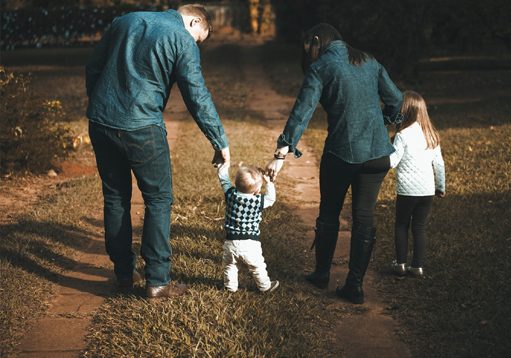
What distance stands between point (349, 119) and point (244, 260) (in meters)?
1.09

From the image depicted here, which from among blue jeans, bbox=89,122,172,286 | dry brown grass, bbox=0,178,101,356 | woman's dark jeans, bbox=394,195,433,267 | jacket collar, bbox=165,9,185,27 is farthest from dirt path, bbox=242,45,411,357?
jacket collar, bbox=165,9,185,27

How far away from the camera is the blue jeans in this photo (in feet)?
13.1

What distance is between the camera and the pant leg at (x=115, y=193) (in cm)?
405

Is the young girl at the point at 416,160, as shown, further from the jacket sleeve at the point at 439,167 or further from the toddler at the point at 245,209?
the toddler at the point at 245,209

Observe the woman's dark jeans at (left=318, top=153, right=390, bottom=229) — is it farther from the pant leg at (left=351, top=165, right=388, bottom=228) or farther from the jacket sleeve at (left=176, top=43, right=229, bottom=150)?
the jacket sleeve at (left=176, top=43, right=229, bottom=150)

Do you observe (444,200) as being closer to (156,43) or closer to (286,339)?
(286,339)

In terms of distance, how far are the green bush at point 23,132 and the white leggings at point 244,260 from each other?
418 cm

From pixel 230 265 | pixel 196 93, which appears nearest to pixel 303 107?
pixel 196 93

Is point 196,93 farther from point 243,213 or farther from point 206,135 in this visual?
point 243,213

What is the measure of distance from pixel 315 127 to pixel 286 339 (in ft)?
23.7

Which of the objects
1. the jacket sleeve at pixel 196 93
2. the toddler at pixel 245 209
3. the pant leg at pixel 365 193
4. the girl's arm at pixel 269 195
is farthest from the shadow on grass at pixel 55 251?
the pant leg at pixel 365 193

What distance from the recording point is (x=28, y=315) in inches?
166

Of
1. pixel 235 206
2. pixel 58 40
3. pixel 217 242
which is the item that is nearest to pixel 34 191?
pixel 217 242

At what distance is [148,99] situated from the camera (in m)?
3.94
